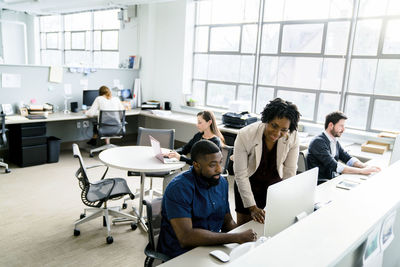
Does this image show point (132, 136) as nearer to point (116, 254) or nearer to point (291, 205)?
point (116, 254)

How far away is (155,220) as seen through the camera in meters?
1.91

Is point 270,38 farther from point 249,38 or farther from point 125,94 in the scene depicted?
point 125,94

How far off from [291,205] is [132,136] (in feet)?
18.9

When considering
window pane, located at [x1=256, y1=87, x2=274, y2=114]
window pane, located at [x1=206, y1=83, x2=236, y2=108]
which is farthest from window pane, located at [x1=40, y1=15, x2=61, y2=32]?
window pane, located at [x1=256, y1=87, x2=274, y2=114]

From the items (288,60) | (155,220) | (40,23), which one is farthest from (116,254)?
(40,23)

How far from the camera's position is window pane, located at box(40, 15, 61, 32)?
9.60m

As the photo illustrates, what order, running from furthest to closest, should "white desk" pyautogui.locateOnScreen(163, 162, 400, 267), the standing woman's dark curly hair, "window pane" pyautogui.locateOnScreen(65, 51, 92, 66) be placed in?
"window pane" pyautogui.locateOnScreen(65, 51, 92, 66) < the standing woman's dark curly hair < "white desk" pyautogui.locateOnScreen(163, 162, 400, 267)

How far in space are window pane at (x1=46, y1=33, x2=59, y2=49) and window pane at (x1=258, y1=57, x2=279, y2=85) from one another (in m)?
6.96

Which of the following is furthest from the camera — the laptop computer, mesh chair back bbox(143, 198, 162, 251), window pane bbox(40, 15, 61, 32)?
window pane bbox(40, 15, 61, 32)

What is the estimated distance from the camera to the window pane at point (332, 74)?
4.64 metres

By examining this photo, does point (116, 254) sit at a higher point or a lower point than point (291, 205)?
lower

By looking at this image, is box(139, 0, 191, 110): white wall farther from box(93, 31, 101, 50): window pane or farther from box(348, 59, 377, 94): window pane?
box(348, 59, 377, 94): window pane

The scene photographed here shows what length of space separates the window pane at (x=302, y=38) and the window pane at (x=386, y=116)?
1.16m

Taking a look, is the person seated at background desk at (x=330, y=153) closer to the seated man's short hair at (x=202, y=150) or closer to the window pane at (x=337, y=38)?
the seated man's short hair at (x=202, y=150)
